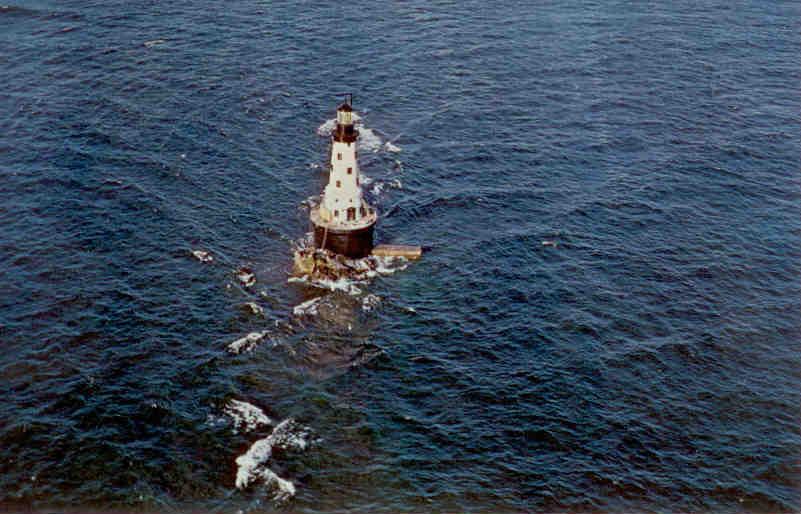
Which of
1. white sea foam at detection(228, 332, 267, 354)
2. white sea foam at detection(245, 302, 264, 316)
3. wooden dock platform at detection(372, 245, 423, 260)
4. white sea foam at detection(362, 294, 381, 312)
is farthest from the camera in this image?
wooden dock platform at detection(372, 245, 423, 260)

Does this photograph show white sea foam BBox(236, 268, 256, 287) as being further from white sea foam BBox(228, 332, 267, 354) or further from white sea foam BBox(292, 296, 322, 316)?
white sea foam BBox(228, 332, 267, 354)

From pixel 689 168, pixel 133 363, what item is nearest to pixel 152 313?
pixel 133 363

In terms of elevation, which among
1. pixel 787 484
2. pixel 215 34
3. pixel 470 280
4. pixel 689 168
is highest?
pixel 215 34

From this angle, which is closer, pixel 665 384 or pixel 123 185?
pixel 665 384

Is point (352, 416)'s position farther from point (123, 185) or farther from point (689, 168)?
point (689, 168)

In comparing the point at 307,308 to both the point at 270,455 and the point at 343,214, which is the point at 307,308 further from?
the point at 270,455

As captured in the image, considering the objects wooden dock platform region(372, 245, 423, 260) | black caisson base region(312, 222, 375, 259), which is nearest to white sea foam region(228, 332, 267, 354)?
black caisson base region(312, 222, 375, 259)

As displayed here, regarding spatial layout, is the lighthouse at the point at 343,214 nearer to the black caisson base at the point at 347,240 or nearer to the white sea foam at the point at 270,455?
the black caisson base at the point at 347,240

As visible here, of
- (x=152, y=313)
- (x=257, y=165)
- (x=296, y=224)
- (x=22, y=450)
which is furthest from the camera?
(x=257, y=165)
